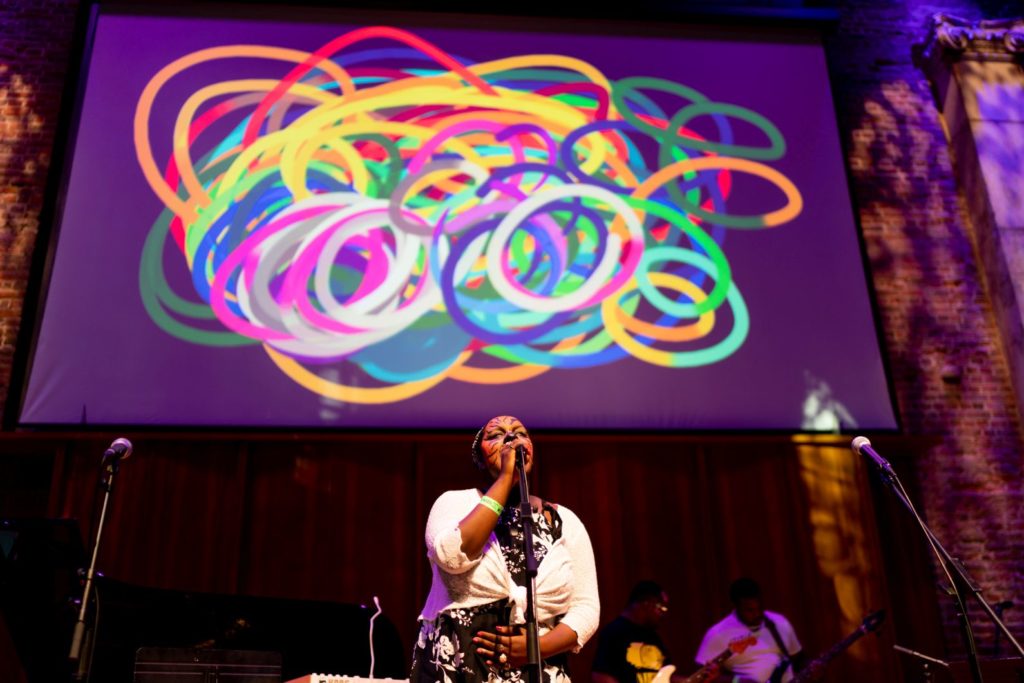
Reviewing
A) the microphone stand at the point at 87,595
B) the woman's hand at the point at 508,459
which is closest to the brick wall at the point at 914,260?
the microphone stand at the point at 87,595

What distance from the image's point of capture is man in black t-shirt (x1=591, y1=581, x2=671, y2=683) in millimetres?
4664

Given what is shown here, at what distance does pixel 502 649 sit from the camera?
7.89 ft

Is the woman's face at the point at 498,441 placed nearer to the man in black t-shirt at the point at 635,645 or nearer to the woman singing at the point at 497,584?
the woman singing at the point at 497,584

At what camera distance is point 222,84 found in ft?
22.1

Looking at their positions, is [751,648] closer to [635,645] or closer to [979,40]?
[635,645]

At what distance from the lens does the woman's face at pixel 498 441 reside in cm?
256

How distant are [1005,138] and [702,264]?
3.03 m

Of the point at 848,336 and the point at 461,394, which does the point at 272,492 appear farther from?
the point at 848,336

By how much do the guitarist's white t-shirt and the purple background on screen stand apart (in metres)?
1.36

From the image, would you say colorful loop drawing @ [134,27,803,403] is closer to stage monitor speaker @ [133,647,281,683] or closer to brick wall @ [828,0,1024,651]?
brick wall @ [828,0,1024,651]

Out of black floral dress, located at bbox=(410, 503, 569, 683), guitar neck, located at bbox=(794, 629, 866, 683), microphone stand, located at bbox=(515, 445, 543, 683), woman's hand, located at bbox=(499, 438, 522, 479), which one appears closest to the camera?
microphone stand, located at bbox=(515, 445, 543, 683)

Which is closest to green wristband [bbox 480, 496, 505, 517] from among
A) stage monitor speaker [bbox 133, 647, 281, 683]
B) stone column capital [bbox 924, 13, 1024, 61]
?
stage monitor speaker [bbox 133, 647, 281, 683]

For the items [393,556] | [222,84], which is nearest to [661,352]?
[393,556]

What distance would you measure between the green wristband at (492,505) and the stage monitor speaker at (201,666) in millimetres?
1776
